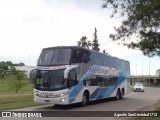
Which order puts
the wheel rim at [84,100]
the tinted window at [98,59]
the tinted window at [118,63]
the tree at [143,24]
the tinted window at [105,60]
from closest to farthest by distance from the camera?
1. the tree at [143,24]
2. the wheel rim at [84,100]
3. the tinted window at [98,59]
4. the tinted window at [105,60]
5. the tinted window at [118,63]

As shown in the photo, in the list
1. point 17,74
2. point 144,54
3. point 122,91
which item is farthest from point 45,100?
point 17,74

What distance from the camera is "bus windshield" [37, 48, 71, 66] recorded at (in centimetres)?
2120

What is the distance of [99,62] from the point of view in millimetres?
26109

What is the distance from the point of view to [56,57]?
21.5 meters

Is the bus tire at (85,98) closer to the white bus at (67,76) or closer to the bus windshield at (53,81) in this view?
the white bus at (67,76)

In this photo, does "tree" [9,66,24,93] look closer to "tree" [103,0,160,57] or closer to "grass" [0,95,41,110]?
"grass" [0,95,41,110]

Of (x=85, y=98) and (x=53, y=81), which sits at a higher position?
(x=53, y=81)

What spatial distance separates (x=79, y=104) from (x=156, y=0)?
12.2m

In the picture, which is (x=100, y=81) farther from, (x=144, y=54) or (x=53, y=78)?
(x=144, y=54)

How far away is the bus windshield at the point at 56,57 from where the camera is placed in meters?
21.2

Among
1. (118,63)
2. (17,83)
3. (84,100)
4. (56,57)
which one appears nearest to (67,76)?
(56,57)

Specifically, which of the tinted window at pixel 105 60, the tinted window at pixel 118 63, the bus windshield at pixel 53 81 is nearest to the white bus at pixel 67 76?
the bus windshield at pixel 53 81

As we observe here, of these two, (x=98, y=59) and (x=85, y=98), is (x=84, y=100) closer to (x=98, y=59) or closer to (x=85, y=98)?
(x=85, y=98)

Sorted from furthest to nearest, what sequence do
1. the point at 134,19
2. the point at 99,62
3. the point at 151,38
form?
the point at 99,62 < the point at 151,38 < the point at 134,19
